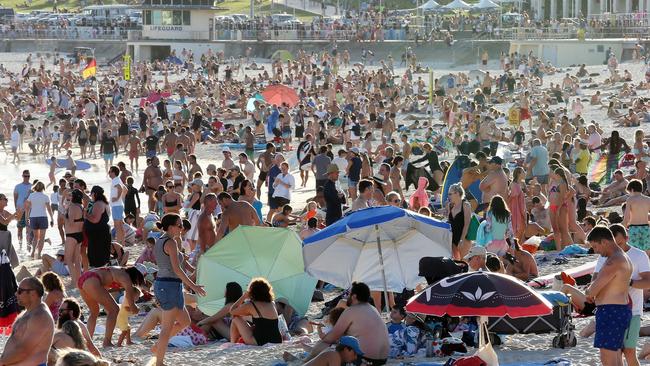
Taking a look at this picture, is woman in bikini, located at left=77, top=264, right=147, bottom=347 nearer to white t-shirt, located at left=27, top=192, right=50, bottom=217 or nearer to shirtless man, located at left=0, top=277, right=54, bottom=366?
shirtless man, located at left=0, top=277, right=54, bottom=366

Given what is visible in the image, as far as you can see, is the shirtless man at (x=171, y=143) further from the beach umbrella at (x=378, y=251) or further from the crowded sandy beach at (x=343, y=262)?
the beach umbrella at (x=378, y=251)

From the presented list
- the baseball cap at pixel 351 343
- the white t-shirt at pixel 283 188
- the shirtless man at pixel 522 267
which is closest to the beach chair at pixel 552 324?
the baseball cap at pixel 351 343

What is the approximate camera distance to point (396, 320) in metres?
9.32

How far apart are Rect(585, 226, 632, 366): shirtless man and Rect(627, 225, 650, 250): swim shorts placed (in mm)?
3145

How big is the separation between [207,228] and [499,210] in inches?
112

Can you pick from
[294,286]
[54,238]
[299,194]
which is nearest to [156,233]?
[294,286]

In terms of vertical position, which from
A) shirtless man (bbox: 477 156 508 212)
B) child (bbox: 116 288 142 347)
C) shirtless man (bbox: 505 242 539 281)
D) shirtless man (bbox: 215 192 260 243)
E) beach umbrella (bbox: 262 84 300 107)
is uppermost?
beach umbrella (bbox: 262 84 300 107)

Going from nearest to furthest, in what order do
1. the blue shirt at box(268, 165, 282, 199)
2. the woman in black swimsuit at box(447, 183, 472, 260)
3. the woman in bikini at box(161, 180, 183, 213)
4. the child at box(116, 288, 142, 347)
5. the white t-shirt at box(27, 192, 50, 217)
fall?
the child at box(116, 288, 142, 347) → the woman in black swimsuit at box(447, 183, 472, 260) → the woman in bikini at box(161, 180, 183, 213) → the white t-shirt at box(27, 192, 50, 217) → the blue shirt at box(268, 165, 282, 199)

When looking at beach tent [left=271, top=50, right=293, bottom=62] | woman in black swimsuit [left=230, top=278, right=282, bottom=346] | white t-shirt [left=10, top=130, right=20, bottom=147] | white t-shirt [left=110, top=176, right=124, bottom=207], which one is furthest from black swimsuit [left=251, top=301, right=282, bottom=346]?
beach tent [left=271, top=50, right=293, bottom=62]

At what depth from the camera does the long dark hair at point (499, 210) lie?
39.3 ft

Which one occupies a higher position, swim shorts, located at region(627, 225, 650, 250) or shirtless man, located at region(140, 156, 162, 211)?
swim shorts, located at region(627, 225, 650, 250)

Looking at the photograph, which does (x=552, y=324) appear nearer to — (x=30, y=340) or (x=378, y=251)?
(x=378, y=251)

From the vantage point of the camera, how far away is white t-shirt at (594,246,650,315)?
7.81 metres

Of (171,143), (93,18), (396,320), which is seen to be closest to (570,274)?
(396,320)
